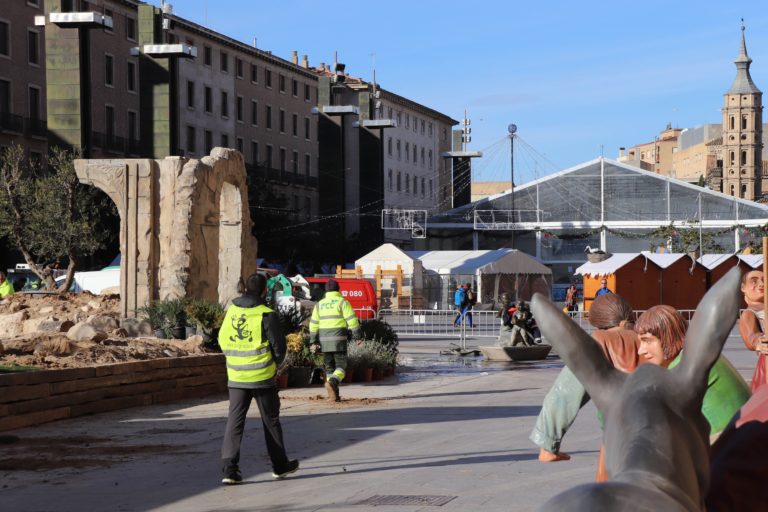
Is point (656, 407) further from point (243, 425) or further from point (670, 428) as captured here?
point (243, 425)

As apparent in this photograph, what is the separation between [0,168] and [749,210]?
132 ft

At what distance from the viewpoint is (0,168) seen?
4959 cm

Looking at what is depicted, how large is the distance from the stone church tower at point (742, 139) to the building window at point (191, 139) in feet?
390

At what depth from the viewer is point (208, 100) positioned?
73188 mm

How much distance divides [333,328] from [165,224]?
829 centimetres

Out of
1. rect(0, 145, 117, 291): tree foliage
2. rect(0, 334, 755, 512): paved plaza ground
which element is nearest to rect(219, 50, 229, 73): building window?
rect(0, 145, 117, 291): tree foliage

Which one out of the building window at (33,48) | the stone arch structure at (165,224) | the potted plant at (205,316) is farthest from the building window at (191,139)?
the potted plant at (205,316)

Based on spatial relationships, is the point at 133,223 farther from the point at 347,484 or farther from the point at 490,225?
the point at 490,225

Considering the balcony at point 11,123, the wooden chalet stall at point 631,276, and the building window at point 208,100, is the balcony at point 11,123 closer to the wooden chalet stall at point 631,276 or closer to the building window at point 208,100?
the building window at point 208,100

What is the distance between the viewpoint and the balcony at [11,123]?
5409 centimetres

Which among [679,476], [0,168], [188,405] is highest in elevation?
[0,168]

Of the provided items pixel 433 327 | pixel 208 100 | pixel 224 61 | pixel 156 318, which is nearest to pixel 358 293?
pixel 433 327

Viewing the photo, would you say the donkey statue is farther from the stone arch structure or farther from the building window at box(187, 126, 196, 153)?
the building window at box(187, 126, 196, 153)

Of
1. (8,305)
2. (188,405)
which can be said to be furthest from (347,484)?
(8,305)
